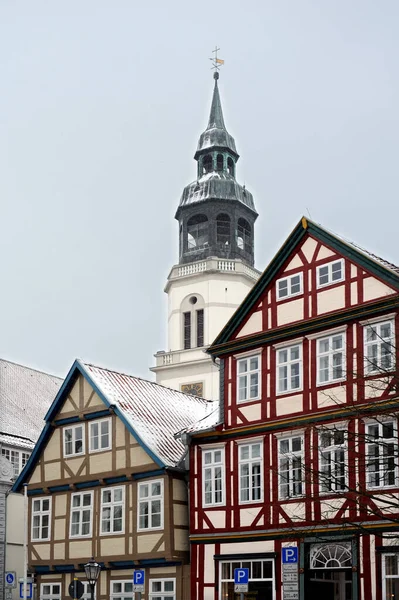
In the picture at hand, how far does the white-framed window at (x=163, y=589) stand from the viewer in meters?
36.5

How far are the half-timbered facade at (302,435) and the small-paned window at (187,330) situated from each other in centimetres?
3766

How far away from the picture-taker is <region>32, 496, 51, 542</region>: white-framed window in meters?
41.1

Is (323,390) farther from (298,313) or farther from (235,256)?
(235,256)

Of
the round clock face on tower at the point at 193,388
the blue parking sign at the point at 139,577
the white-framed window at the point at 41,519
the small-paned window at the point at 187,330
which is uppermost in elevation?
the small-paned window at the point at 187,330

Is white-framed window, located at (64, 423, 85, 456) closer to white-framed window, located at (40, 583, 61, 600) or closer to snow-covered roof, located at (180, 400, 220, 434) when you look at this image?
snow-covered roof, located at (180, 400, 220, 434)

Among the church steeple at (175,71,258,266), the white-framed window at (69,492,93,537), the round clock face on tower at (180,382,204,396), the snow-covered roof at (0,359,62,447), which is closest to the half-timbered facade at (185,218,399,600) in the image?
the white-framed window at (69,492,93,537)

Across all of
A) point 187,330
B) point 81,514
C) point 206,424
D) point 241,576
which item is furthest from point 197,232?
point 241,576

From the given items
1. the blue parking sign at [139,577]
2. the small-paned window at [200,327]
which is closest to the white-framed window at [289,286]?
the blue parking sign at [139,577]

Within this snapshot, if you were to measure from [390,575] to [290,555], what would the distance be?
3791 millimetres

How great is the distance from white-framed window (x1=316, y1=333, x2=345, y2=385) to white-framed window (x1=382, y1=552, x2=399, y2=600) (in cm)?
562

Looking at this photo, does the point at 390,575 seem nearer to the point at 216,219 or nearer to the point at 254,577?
the point at 254,577

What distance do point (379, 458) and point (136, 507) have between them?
11.4m

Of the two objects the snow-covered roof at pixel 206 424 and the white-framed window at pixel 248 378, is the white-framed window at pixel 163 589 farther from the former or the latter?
the white-framed window at pixel 248 378

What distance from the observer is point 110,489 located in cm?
3906
